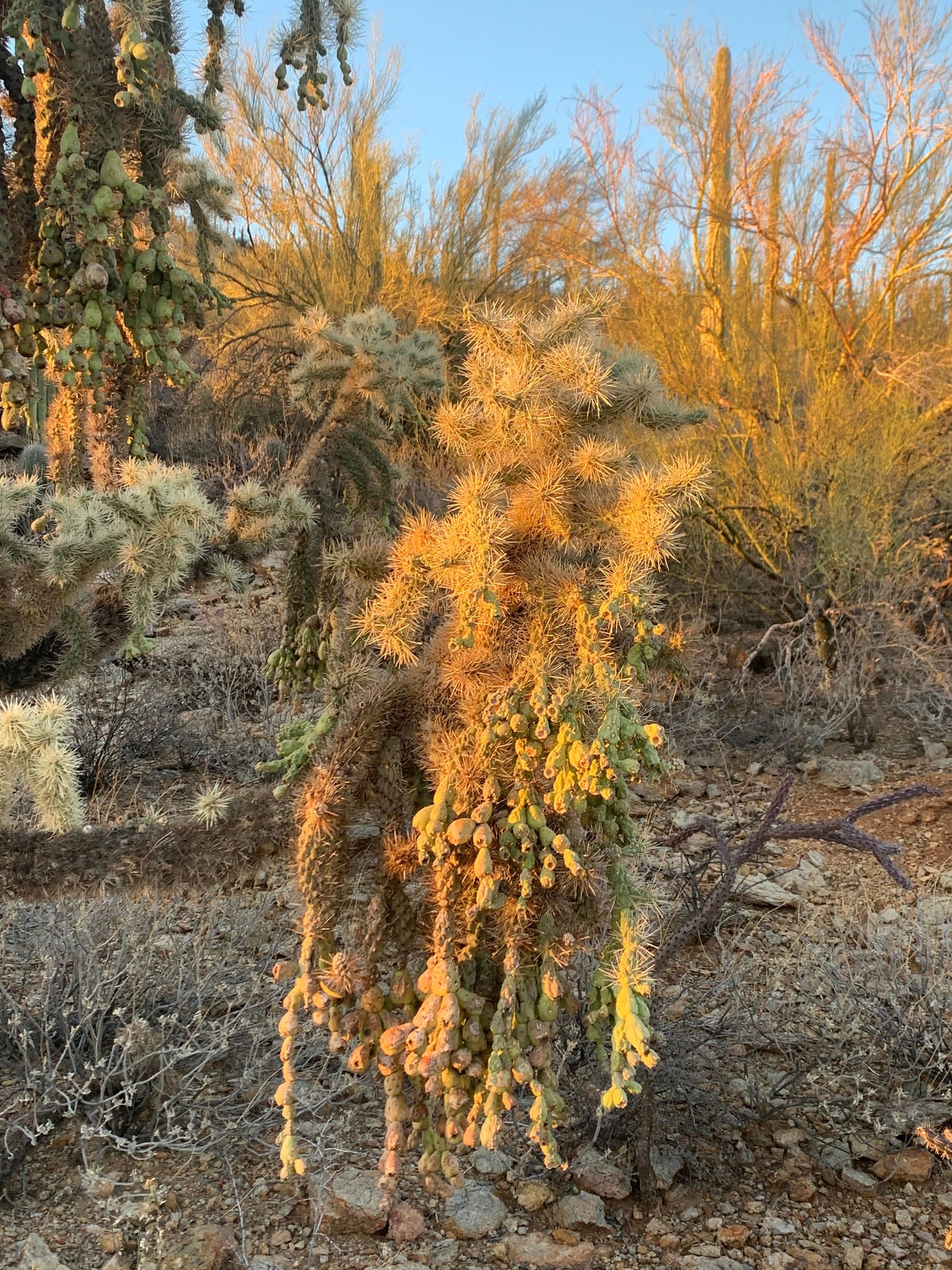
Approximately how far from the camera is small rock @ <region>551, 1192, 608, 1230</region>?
2.20 metres

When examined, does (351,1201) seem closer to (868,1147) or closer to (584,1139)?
(584,1139)

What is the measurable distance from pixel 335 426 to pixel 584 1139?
1859 millimetres

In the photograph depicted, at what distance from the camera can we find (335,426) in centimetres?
212

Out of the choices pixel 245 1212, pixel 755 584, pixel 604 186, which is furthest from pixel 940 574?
pixel 245 1212

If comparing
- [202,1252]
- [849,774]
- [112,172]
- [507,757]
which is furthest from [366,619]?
[849,774]

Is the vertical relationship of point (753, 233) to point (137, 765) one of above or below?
above

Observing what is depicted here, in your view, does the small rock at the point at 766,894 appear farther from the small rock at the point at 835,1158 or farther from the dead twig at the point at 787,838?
the dead twig at the point at 787,838

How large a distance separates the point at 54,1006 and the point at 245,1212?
0.79 metres

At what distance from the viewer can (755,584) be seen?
20.4ft

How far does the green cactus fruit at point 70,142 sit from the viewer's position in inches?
73.1

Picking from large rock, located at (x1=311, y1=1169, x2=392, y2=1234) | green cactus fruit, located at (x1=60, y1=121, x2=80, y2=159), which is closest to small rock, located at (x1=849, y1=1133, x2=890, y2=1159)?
large rock, located at (x1=311, y1=1169, x2=392, y2=1234)

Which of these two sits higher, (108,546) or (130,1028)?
(108,546)

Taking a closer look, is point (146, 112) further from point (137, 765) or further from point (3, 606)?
point (137, 765)

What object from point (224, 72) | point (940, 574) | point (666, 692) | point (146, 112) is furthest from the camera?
point (940, 574)
